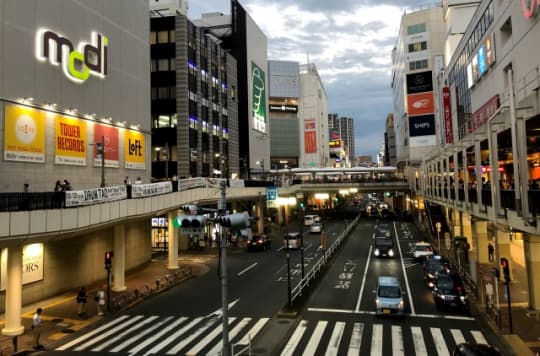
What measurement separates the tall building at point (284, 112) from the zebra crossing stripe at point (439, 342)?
435 feet

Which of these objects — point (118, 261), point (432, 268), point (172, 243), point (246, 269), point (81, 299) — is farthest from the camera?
point (172, 243)

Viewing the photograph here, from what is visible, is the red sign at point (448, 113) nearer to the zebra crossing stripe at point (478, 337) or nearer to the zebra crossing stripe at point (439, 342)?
the zebra crossing stripe at point (478, 337)

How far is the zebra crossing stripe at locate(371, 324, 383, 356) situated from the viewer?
17.7 m

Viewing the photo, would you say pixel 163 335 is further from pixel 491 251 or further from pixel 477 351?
pixel 491 251

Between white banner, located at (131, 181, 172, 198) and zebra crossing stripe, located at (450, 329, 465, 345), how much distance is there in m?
20.0

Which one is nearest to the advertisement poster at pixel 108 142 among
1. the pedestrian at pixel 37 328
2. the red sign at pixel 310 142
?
the pedestrian at pixel 37 328

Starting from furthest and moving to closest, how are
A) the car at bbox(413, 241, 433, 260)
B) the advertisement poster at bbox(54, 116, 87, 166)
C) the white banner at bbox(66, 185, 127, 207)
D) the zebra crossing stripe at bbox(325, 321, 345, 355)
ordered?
1. the car at bbox(413, 241, 433, 260)
2. the advertisement poster at bbox(54, 116, 87, 166)
3. the white banner at bbox(66, 185, 127, 207)
4. the zebra crossing stripe at bbox(325, 321, 345, 355)

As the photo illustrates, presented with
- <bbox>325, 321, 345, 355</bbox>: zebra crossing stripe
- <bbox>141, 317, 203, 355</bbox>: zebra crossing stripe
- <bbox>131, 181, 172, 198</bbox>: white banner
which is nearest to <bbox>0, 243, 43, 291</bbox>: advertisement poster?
<bbox>131, 181, 172, 198</bbox>: white banner

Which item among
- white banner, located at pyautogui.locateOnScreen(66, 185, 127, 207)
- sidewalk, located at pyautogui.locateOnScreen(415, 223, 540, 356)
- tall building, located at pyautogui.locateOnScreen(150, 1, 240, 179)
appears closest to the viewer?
sidewalk, located at pyautogui.locateOnScreen(415, 223, 540, 356)

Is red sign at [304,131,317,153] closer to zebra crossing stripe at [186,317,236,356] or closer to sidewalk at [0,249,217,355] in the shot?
sidewalk at [0,249,217,355]

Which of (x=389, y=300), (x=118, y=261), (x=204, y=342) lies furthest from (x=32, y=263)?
(x=389, y=300)

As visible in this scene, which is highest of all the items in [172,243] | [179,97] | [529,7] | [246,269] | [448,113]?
[179,97]

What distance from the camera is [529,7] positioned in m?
24.6

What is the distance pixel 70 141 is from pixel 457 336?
28933 mm
